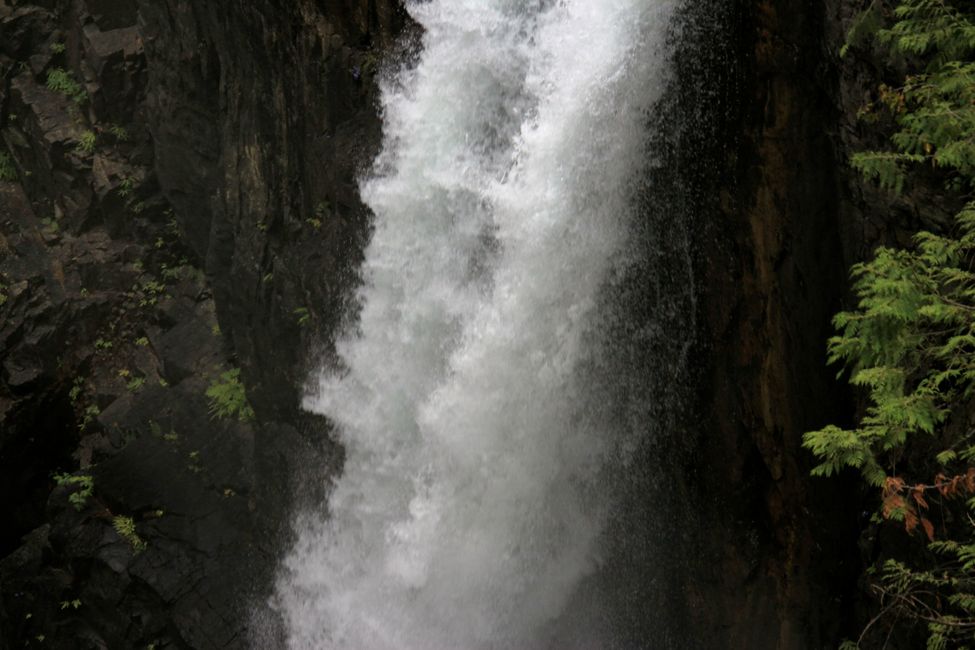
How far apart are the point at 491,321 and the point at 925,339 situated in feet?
11.4

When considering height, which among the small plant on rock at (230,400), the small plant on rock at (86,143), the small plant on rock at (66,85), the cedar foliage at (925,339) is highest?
the small plant on rock at (66,85)

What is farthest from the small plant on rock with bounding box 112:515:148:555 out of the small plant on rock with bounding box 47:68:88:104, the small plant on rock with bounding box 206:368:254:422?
the small plant on rock with bounding box 47:68:88:104

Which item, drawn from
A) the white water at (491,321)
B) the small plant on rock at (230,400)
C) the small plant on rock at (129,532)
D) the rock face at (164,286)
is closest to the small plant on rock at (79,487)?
the rock face at (164,286)

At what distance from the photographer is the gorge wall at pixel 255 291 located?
617cm

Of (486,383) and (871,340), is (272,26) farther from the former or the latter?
(871,340)

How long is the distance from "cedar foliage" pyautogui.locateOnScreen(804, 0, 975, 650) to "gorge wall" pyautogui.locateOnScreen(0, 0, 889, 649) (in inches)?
17.4

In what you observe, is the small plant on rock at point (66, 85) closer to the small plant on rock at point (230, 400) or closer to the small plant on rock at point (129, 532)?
the small plant on rock at point (230, 400)

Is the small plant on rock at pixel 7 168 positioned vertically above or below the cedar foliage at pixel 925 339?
above

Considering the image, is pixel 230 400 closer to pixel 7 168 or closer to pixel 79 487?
pixel 79 487

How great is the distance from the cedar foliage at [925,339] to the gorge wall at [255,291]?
0.44 m

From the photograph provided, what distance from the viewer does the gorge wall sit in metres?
6.17

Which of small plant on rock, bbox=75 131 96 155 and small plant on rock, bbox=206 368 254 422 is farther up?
small plant on rock, bbox=75 131 96 155

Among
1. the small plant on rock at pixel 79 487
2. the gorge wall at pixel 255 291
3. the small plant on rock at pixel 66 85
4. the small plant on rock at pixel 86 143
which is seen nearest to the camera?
the gorge wall at pixel 255 291

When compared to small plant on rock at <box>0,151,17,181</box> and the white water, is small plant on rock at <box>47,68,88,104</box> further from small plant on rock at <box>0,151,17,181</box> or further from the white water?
the white water
